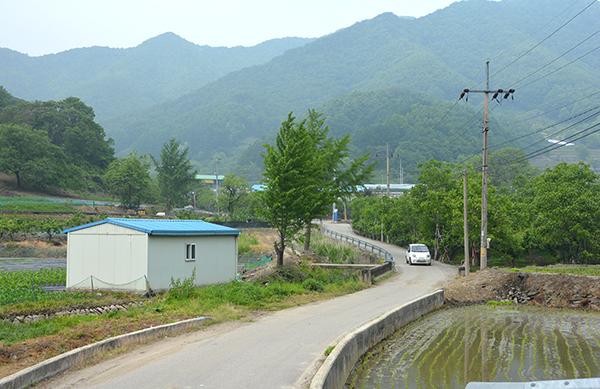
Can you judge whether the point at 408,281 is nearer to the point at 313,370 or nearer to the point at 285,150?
the point at 285,150

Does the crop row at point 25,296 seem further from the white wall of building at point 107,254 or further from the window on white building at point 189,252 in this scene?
the window on white building at point 189,252

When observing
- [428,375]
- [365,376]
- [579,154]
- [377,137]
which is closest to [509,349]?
[428,375]

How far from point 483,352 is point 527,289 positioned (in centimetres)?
1325

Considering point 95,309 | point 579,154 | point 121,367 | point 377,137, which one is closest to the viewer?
point 121,367

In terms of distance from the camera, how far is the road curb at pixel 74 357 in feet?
24.6

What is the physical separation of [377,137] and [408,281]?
149 metres

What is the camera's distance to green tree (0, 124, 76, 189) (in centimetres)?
6994

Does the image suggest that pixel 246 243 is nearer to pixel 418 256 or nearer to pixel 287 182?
pixel 418 256

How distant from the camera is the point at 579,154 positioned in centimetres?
19125

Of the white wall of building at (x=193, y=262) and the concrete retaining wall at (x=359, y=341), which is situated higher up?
the white wall of building at (x=193, y=262)

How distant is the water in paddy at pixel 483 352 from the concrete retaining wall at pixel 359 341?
0.29 meters

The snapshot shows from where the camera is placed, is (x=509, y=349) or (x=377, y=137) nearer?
(x=509, y=349)

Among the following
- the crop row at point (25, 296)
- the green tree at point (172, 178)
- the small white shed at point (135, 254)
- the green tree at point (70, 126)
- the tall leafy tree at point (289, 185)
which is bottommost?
the crop row at point (25, 296)

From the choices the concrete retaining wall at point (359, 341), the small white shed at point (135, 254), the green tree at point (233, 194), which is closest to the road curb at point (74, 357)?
the concrete retaining wall at point (359, 341)
